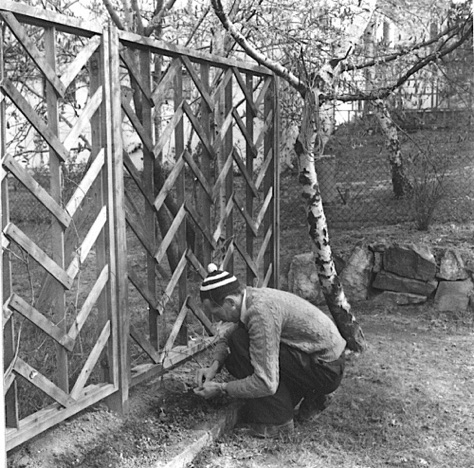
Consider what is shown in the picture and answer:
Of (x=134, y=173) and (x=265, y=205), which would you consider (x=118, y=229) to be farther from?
(x=265, y=205)

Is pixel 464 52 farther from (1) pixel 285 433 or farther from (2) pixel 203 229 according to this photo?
(1) pixel 285 433

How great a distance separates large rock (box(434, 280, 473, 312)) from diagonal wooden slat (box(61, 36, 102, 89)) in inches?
173

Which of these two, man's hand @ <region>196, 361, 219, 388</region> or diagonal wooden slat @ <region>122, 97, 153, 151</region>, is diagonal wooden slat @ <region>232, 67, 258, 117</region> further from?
man's hand @ <region>196, 361, 219, 388</region>

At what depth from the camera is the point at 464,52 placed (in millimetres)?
10633

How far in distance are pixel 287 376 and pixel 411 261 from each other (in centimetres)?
319

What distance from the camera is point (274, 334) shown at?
12.2 ft

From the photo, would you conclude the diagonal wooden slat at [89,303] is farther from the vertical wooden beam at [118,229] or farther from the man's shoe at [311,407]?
the man's shoe at [311,407]

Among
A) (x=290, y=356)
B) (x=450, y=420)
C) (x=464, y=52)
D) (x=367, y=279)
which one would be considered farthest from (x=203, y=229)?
(x=464, y=52)

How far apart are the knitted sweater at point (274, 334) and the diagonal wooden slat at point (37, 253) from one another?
3.22ft

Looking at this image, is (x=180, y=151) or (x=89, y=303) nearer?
(x=89, y=303)

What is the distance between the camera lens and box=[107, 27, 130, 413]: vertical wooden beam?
12.0 ft

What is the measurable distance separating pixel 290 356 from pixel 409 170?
544 cm

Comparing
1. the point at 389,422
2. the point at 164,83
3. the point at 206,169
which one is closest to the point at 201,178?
the point at 206,169

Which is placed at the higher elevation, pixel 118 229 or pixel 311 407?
pixel 118 229
